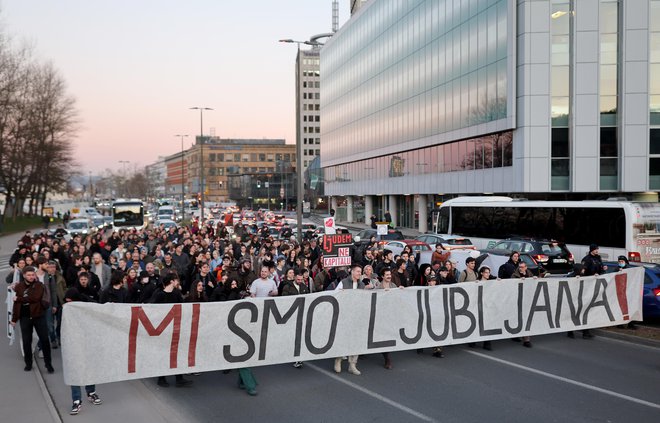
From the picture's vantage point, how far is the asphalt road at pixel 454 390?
7984 millimetres

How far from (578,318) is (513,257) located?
6.23 feet

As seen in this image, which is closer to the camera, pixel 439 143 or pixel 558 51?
pixel 558 51

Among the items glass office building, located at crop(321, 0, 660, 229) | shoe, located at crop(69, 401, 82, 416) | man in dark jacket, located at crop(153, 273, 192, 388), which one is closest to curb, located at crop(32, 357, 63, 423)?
shoe, located at crop(69, 401, 82, 416)


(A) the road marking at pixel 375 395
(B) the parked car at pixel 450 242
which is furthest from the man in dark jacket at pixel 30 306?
(B) the parked car at pixel 450 242

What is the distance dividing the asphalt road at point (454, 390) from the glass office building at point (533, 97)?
27476 millimetres

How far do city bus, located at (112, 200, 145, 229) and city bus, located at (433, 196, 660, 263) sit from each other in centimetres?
2443

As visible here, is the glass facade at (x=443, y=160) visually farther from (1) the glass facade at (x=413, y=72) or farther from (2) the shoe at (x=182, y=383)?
(2) the shoe at (x=182, y=383)

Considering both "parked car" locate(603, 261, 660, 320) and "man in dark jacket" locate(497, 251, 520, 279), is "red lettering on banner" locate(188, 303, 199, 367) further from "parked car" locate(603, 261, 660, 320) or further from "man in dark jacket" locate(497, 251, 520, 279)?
"parked car" locate(603, 261, 660, 320)

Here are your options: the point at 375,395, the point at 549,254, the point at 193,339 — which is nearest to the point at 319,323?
the point at 375,395

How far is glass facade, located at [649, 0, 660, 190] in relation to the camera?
35438 mm

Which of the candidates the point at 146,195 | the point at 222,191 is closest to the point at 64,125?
the point at 222,191

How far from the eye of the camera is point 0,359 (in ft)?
34.5

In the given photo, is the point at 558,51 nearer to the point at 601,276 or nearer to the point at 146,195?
the point at 601,276

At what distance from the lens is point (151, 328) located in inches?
337
